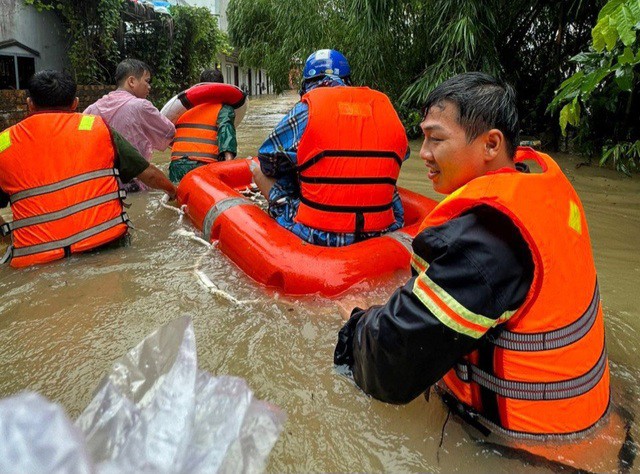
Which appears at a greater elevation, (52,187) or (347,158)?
(347,158)

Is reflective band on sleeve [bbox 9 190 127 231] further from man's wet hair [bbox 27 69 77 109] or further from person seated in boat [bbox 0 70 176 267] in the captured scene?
man's wet hair [bbox 27 69 77 109]

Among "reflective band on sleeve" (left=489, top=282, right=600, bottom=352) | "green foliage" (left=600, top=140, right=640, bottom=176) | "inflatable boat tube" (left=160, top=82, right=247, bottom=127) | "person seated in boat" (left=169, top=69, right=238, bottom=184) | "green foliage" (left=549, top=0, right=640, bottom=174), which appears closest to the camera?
"reflective band on sleeve" (left=489, top=282, right=600, bottom=352)

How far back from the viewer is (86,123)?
3.05 m

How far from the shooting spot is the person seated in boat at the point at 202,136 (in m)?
4.92

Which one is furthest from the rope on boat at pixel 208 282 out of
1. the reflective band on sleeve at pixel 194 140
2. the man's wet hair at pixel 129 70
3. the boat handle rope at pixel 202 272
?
the man's wet hair at pixel 129 70

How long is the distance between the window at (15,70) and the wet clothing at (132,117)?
4.45 meters

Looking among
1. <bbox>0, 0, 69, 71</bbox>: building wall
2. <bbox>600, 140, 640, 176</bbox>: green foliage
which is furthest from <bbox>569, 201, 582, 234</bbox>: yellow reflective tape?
<bbox>0, 0, 69, 71</bbox>: building wall

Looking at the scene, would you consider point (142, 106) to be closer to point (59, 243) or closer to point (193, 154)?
point (193, 154)

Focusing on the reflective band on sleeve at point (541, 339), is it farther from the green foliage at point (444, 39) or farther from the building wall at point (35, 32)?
the building wall at point (35, 32)

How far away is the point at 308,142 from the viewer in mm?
2766

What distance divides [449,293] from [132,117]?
3783 mm

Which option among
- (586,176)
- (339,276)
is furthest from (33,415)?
(586,176)

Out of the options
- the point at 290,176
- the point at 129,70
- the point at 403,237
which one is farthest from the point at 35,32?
the point at 403,237

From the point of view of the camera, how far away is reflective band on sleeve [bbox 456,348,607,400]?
133cm
